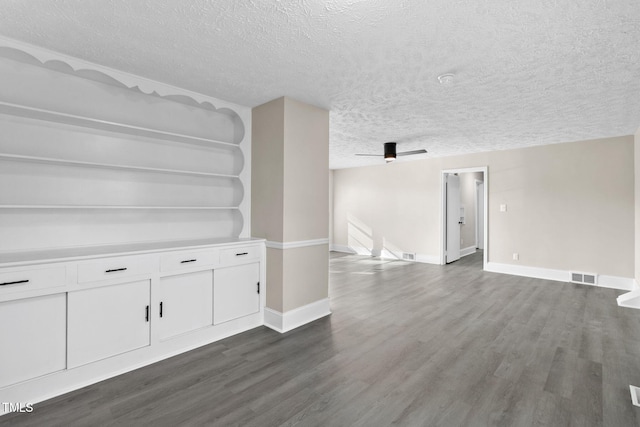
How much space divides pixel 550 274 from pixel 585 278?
48 cm

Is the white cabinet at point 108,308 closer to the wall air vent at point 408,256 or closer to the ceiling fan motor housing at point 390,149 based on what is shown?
the ceiling fan motor housing at point 390,149

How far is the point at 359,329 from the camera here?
10.9 feet

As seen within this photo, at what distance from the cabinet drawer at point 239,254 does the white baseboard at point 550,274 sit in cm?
505

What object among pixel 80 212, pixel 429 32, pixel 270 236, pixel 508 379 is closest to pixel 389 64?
pixel 429 32

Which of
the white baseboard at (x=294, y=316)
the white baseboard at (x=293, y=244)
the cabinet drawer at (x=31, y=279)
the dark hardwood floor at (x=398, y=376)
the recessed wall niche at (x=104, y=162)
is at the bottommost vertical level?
the dark hardwood floor at (x=398, y=376)

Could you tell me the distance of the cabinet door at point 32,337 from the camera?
2.01 m

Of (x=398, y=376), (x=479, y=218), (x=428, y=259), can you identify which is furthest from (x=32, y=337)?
(x=479, y=218)

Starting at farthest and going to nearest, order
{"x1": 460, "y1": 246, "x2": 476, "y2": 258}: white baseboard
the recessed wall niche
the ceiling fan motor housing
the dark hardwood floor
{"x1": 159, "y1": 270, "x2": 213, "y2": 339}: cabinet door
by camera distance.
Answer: {"x1": 460, "y1": 246, "x2": 476, "y2": 258}: white baseboard → the ceiling fan motor housing → {"x1": 159, "y1": 270, "x2": 213, "y2": 339}: cabinet door → the recessed wall niche → the dark hardwood floor

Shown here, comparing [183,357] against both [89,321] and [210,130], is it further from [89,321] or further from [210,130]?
[210,130]

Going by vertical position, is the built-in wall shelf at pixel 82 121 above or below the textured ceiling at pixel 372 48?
below

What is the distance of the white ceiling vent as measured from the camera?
5.16m

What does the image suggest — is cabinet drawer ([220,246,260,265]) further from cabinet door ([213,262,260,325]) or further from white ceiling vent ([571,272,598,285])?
white ceiling vent ([571,272,598,285])

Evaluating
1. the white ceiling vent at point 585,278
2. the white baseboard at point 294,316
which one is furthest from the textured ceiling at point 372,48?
the white ceiling vent at point 585,278

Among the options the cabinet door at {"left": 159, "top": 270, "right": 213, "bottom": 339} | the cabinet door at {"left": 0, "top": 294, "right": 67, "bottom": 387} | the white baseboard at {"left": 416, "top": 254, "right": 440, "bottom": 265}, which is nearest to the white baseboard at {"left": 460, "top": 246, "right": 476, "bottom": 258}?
the white baseboard at {"left": 416, "top": 254, "right": 440, "bottom": 265}
